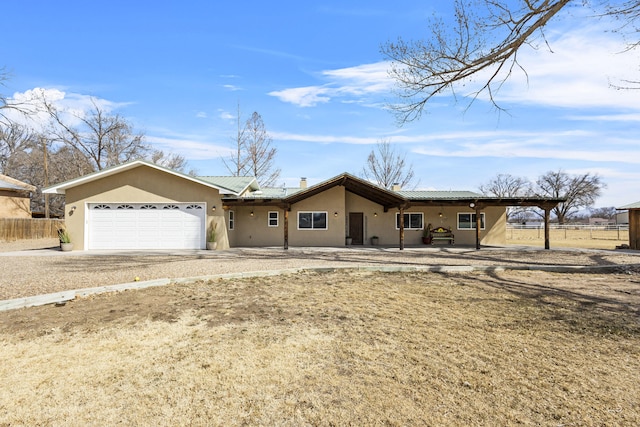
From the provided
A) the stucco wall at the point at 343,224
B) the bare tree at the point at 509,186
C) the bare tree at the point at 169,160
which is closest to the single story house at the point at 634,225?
the stucco wall at the point at 343,224

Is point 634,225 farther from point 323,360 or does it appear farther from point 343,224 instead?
point 323,360

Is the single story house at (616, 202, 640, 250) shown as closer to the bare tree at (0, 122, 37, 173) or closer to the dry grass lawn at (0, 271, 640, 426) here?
the dry grass lawn at (0, 271, 640, 426)

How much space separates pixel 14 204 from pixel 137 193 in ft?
52.6

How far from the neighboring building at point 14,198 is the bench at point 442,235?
88.2 ft

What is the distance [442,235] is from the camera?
66.0ft

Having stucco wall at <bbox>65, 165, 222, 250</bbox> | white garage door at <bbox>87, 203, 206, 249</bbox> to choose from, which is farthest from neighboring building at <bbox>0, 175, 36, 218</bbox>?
white garage door at <bbox>87, 203, 206, 249</bbox>

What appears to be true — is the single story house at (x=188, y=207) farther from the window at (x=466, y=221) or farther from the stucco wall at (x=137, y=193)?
the window at (x=466, y=221)

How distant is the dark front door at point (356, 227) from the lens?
20.5 m

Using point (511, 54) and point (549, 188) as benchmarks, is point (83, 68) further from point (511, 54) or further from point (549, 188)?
point (549, 188)

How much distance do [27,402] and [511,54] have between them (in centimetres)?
1133

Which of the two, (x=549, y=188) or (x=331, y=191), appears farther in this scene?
(x=549, y=188)

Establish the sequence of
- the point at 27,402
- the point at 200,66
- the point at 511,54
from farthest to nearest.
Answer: the point at 200,66 → the point at 511,54 → the point at 27,402

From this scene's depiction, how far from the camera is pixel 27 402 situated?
304cm

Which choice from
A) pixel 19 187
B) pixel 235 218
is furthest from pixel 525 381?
pixel 19 187
